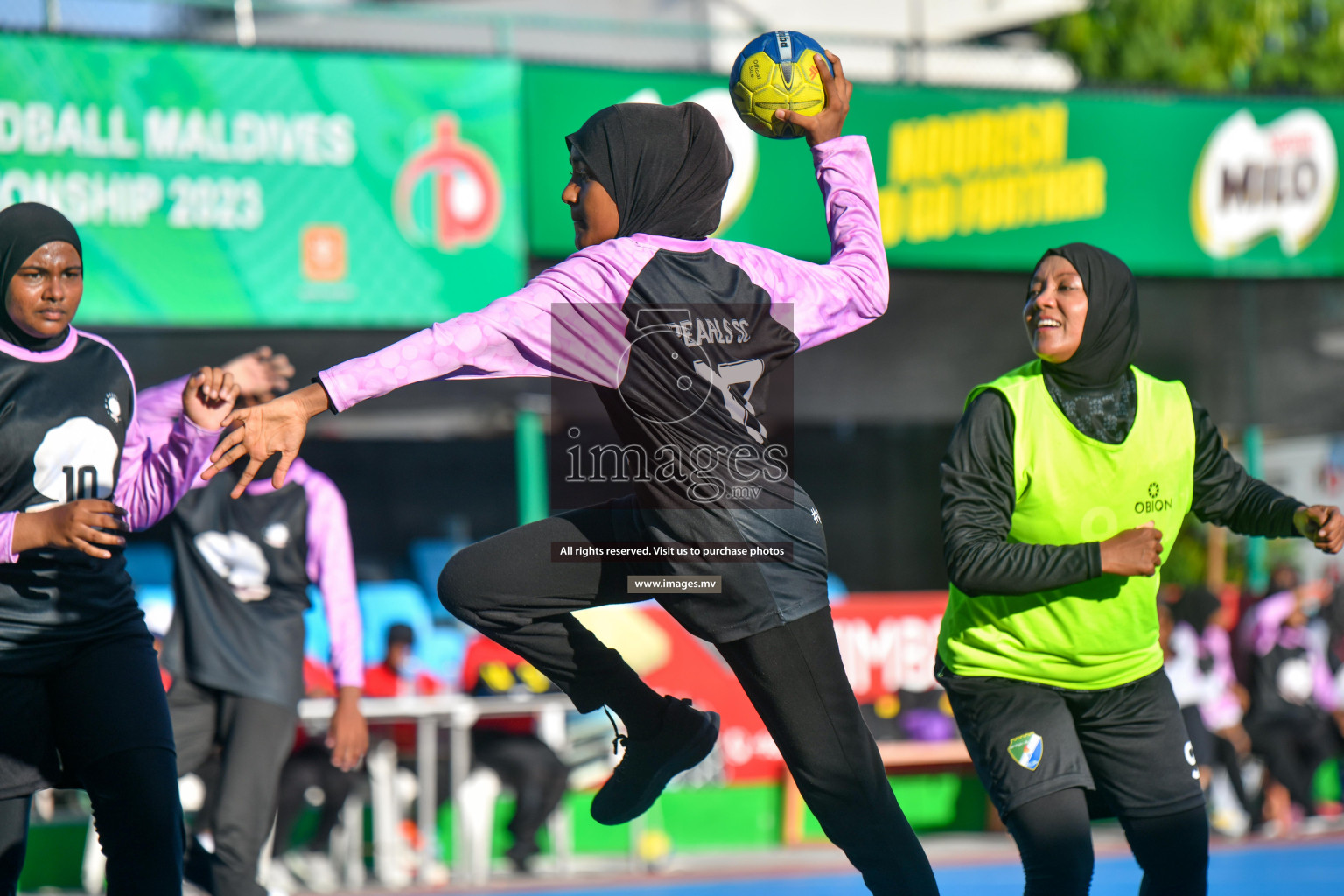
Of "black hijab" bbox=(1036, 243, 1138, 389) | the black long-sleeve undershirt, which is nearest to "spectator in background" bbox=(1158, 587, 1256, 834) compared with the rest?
the black long-sleeve undershirt

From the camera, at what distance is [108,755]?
11.8 feet

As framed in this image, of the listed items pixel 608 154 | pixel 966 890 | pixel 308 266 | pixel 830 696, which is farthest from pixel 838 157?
pixel 308 266

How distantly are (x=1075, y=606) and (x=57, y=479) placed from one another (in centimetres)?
278

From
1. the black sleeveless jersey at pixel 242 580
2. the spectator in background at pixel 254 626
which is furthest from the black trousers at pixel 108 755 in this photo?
the black sleeveless jersey at pixel 242 580

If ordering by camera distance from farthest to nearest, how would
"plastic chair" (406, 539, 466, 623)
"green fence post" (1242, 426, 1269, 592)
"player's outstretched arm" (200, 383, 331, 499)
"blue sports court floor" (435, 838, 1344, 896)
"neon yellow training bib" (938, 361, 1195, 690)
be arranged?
"green fence post" (1242, 426, 1269, 592) < "plastic chair" (406, 539, 466, 623) < "blue sports court floor" (435, 838, 1344, 896) < "neon yellow training bib" (938, 361, 1195, 690) < "player's outstretched arm" (200, 383, 331, 499)

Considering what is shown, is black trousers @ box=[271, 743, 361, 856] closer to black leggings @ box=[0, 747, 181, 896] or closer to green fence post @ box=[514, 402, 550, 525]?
green fence post @ box=[514, 402, 550, 525]

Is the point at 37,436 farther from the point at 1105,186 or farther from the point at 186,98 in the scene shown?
the point at 1105,186

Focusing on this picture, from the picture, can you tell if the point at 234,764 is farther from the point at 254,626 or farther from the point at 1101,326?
the point at 1101,326

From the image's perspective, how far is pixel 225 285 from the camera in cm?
943

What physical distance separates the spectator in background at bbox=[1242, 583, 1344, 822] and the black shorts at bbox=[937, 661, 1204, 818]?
6.93m

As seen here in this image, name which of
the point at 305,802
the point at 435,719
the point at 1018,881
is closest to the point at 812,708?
the point at 1018,881

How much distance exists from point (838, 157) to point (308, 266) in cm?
651

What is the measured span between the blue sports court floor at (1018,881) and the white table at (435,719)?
594mm

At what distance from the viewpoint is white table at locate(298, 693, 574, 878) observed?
8648 mm
